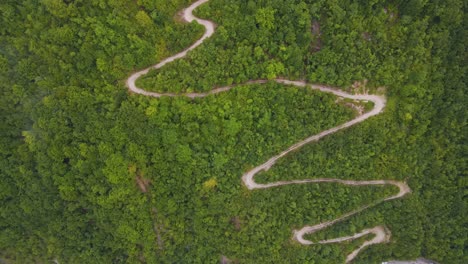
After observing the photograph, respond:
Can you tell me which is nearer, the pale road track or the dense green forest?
the dense green forest

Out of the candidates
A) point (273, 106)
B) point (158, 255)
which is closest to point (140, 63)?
point (273, 106)

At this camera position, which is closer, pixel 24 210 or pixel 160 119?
pixel 160 119

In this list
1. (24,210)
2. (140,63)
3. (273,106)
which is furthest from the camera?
(24,210)

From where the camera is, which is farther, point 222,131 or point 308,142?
point 308,142

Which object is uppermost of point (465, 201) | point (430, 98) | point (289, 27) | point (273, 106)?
point (289, 27)

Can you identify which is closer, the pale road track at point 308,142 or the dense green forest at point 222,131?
the dense green forest at point 222,131

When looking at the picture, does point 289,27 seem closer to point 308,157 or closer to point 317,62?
point 317,62

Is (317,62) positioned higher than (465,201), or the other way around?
(317,62)

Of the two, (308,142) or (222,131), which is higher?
(308,142)
